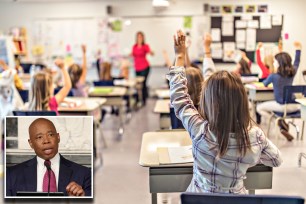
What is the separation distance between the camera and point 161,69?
29.3 feet

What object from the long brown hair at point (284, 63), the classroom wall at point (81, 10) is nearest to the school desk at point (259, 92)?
the long brown hair at point (284, 63)

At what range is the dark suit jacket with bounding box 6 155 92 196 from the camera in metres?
1.40

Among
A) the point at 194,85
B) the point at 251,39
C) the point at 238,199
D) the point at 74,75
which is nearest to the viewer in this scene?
the point at 238,199

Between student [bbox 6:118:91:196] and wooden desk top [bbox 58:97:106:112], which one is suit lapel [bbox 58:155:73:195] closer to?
student [bbox 6:118:91:196]

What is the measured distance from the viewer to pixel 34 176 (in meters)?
1.41

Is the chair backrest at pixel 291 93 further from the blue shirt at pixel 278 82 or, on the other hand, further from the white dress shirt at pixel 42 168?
the white dress shirt at pixel 42 168

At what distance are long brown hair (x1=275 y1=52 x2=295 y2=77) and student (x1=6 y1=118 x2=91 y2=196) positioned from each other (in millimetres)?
2356

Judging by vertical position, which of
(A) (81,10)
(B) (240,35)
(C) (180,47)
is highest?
(A) (81,10)

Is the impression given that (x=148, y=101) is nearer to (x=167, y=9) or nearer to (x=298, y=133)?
(x=167, y=9)

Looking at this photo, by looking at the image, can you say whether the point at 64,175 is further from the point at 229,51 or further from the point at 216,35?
the point at 216,35

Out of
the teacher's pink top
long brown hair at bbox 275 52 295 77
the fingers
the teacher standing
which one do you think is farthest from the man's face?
the teacher's pink top

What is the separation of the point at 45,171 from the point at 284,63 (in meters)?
2.63

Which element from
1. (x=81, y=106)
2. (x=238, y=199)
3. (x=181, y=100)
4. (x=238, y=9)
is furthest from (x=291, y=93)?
(x=238, y=199)

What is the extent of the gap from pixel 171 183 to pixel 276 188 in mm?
1600
